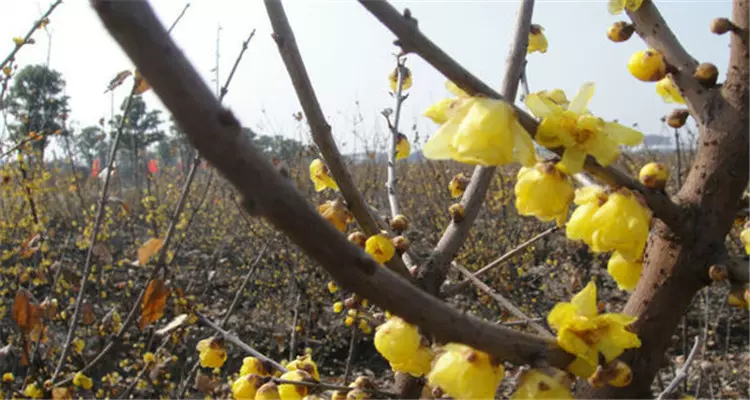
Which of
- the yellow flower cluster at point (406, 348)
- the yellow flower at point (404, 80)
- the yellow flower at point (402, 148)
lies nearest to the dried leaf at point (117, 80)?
the yellow flower at point (404, 80)

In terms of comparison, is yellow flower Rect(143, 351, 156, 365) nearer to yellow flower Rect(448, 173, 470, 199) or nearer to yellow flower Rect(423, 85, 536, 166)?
yellow flower Rect(448, 173, 470, 199)

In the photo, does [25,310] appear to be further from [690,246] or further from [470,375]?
[690,246]

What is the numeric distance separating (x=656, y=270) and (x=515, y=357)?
30 cm

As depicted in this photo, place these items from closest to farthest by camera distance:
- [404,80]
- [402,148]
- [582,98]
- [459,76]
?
[459,76], [582,98], [402,148], [404,80]

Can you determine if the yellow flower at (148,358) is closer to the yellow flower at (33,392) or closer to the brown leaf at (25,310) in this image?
the yellow flower at (33,392)

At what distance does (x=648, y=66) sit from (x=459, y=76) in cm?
43

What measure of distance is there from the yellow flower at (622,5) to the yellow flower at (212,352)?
1249mm

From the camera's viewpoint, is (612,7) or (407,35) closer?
(407,35)

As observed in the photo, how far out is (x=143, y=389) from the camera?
514 cm

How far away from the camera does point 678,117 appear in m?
1.03

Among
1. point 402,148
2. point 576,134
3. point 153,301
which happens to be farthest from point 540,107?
point 153,301

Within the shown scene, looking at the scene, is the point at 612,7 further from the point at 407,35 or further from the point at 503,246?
the point at 503,246

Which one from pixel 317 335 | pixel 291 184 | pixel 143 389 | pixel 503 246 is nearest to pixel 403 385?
pixel 291 184

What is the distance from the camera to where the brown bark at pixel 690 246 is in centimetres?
79
